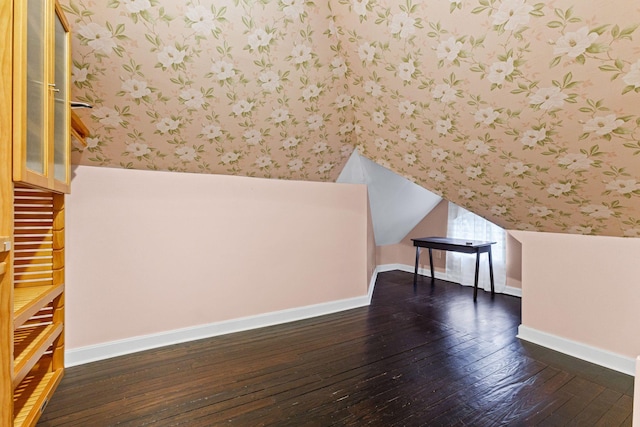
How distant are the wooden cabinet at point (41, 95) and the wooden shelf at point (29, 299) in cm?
48

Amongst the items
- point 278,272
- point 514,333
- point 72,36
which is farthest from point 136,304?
point 514,333

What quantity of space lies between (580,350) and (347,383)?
1.75 metres

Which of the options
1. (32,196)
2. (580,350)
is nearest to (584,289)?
(580,350)

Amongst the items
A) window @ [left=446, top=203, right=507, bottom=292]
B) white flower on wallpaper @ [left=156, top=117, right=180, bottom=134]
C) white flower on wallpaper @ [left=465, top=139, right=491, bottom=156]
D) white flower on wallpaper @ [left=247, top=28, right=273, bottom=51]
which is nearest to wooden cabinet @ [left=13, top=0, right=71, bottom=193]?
white flower on wallpaper @ [left=156, top=117, right=180, bottom=134]

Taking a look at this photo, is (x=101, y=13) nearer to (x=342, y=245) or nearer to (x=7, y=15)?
(x=7, y=15)

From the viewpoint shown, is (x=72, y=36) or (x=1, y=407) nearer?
(x=1, y=407)

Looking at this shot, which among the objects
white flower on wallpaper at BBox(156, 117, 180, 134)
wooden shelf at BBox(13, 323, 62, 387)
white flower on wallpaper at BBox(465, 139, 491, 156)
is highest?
white flower on wallpaper at BBox(156, 117, 180, 134)

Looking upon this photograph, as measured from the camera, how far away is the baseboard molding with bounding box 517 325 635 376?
212cm

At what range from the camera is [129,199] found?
92.6 inches

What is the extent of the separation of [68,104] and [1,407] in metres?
1.28

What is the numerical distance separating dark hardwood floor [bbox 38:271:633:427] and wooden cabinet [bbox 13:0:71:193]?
1.21 m

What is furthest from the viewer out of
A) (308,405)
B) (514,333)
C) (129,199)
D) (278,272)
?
(278,272)

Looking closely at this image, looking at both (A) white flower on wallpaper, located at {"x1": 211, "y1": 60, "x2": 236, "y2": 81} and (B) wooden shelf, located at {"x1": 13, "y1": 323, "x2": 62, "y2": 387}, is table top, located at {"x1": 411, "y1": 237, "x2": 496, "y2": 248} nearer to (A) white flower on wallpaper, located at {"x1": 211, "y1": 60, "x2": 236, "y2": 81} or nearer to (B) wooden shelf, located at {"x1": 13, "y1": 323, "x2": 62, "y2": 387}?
(A) white flower on wallpaper, located at {"x1": 211, "y1": 60, "x2": 236, "y2": 81}

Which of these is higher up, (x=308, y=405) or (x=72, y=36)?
(x=72, y=36)
